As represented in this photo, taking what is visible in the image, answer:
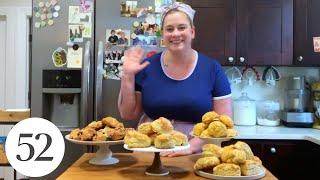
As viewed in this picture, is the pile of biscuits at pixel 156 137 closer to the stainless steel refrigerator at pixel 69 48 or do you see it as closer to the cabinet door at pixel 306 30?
the stainless steel refrigerator at pixel 69 48

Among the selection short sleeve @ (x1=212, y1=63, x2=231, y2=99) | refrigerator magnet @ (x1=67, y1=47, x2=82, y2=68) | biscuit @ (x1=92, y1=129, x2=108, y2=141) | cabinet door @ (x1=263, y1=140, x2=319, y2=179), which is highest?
refrigerator magnet @ (x1=67, y1=47, x2=82, y2=68)

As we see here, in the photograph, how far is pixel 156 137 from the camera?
108cm

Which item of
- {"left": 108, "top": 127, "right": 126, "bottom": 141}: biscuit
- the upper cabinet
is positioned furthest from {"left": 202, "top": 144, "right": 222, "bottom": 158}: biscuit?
the upper cabinet

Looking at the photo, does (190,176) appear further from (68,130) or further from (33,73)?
(33,73)

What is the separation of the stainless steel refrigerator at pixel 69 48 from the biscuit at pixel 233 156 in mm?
1319

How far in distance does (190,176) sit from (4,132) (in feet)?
12.6

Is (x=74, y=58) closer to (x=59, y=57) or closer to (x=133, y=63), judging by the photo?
(x=59, y=57)

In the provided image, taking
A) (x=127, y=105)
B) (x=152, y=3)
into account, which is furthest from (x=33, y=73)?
(x=127, y=105)

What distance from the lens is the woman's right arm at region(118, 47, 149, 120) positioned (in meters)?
1.42

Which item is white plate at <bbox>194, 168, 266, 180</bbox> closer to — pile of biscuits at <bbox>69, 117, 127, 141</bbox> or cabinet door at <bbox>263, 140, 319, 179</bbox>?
pile of biscuits at <bbox>69, 117, 127, 141</bbox>

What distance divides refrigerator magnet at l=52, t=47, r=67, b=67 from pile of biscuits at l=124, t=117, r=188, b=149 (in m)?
1.36

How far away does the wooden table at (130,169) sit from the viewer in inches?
43.4

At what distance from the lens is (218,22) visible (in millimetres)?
2662

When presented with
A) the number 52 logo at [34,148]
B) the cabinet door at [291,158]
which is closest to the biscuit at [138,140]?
the number 52 logo at [34,148]
